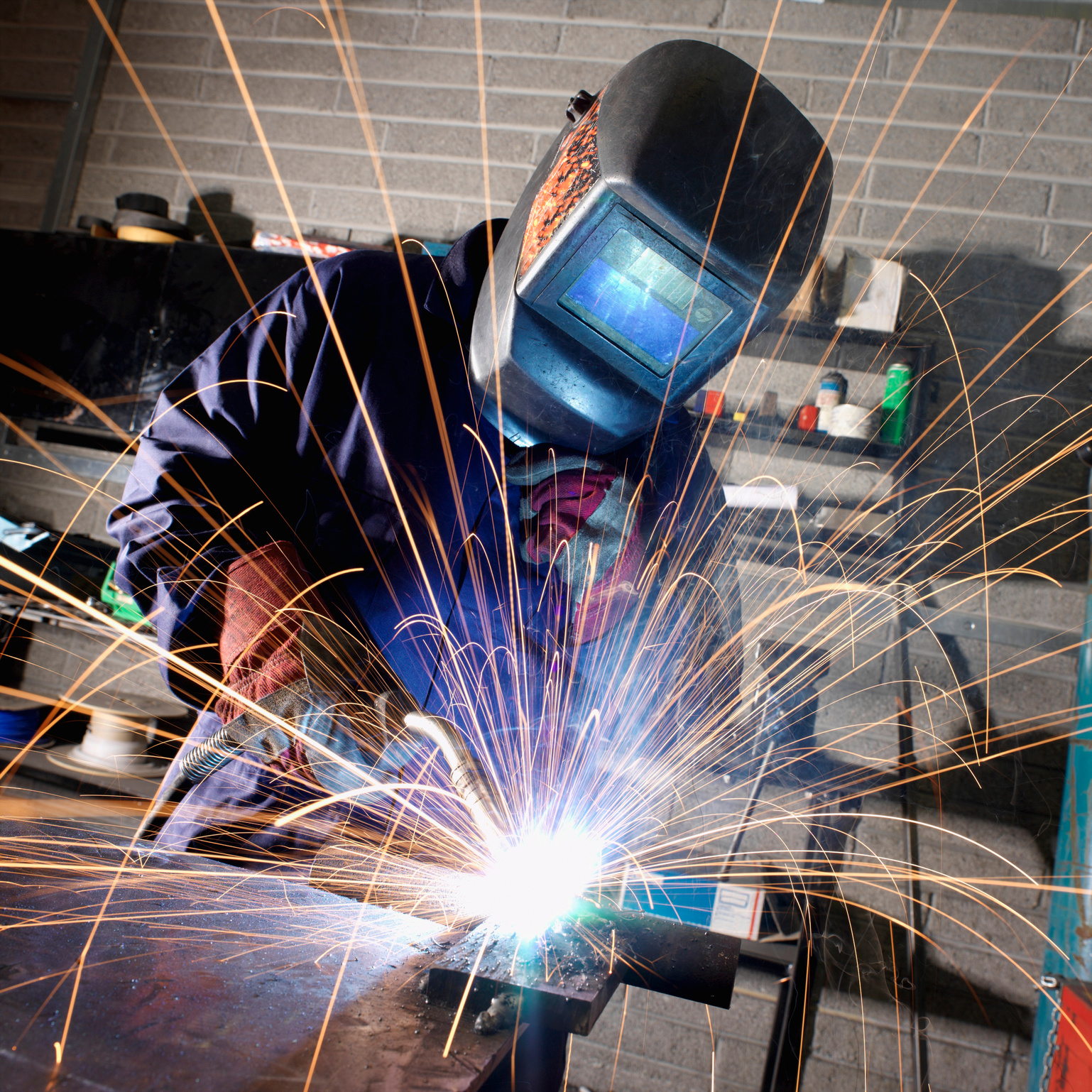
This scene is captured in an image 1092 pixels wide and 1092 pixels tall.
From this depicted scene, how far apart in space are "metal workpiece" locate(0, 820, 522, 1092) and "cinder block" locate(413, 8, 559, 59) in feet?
8.90

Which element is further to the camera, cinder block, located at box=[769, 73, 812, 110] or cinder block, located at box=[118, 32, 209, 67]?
cinder block, located at box=[118, 32, 209, 67]

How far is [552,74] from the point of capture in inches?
97.0

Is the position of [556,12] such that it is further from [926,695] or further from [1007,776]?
[1007,776]

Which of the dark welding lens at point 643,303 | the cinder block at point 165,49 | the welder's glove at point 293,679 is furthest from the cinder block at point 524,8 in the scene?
the welder's glove at point 293,679

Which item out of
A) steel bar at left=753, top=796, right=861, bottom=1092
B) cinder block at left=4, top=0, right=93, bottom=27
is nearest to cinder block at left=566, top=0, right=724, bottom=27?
cinder block at left=4, top=0, right=93, bottom=27

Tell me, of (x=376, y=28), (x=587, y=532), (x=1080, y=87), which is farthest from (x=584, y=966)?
(x=376, y=28)

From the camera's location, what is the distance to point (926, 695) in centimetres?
206

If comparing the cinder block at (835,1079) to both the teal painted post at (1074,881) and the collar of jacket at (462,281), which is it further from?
the collar of jacket at (462,281)

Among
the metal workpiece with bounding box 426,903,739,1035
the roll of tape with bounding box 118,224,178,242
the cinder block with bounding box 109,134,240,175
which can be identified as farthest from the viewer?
the cinder block with bounding box 109,134,240,175

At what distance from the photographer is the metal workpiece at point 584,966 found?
2.28 feet

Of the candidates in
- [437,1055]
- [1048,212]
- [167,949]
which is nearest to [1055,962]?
[437,1055]

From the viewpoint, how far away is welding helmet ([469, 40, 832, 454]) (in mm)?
990

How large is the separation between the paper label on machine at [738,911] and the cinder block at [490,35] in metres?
2.76

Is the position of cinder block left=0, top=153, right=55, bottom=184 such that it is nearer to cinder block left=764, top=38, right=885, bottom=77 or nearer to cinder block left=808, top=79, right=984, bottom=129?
cinder block left=764, top=38, right=885, bottom=77
